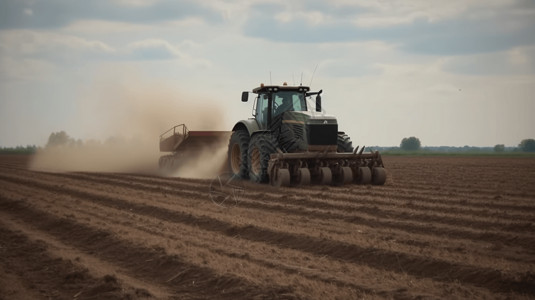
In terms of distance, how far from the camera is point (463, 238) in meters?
7.93

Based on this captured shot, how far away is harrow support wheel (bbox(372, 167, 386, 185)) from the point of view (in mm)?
15273

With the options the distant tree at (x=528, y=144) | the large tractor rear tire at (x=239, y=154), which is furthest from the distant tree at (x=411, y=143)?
the large tractor rear tire at (x=239, y=154)

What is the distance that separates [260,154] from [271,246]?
770cm

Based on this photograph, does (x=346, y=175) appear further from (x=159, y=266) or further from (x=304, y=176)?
(x=159, y=266)

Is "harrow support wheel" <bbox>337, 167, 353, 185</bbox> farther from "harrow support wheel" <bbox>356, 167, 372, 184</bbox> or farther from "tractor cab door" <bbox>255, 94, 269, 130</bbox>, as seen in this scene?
"tractor cab door" <bbox>255, 94, 269, 130</bbox>

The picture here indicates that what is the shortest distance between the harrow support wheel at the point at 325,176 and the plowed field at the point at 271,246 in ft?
5.71

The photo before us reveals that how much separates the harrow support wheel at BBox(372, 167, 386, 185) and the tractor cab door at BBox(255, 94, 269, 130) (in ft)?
11.1

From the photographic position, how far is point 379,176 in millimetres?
15273

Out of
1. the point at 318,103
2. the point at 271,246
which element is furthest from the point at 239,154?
the point at 271,246

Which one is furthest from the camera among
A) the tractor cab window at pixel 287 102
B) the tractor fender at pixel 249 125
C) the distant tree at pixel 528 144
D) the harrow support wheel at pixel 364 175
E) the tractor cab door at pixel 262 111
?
the distant tree at pixel 528 144

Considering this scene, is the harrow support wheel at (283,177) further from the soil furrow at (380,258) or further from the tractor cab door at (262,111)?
the soil furrow at (380,258)

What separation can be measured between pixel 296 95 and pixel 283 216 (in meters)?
6.93

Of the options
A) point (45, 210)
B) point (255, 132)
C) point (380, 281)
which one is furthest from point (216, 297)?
point (255, 132)

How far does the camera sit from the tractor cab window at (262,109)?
53.9 ft
